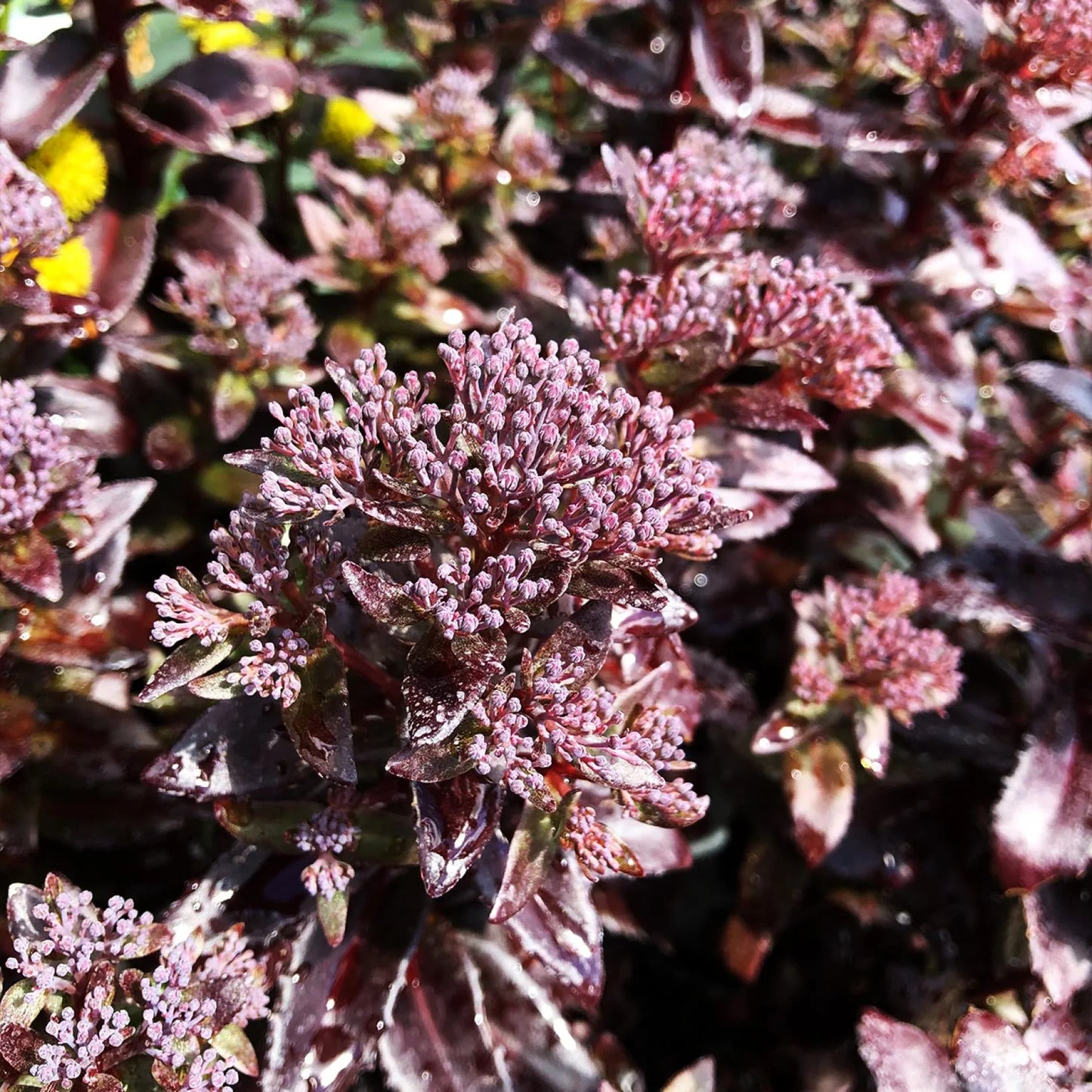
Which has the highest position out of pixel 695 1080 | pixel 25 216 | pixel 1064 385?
pixel 1064 385

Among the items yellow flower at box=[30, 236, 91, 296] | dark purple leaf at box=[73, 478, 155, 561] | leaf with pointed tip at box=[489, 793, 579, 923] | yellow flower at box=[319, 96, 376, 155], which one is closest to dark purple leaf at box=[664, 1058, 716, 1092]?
leaf with pointed tip at box=[489, 793, 579, 923]

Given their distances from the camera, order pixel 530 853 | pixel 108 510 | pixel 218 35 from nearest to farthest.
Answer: pixel 530 853 → pixel 108 510 → pixel 218 35

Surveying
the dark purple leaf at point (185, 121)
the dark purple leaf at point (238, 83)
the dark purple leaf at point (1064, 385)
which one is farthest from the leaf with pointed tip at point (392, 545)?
the dark purple leaf at point (1064, 385)

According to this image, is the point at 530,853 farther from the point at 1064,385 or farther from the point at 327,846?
the point at 1064,385

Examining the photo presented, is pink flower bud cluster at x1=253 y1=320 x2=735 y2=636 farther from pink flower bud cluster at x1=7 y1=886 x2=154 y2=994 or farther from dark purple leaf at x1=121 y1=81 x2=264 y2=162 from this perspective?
dark purple leaf at x1=121 y1=81 x2=264 y2=162

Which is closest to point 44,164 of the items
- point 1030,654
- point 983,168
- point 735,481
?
point 735,481

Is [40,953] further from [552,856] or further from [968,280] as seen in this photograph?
[968,280]

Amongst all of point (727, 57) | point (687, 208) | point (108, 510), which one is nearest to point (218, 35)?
point (727, 57)
